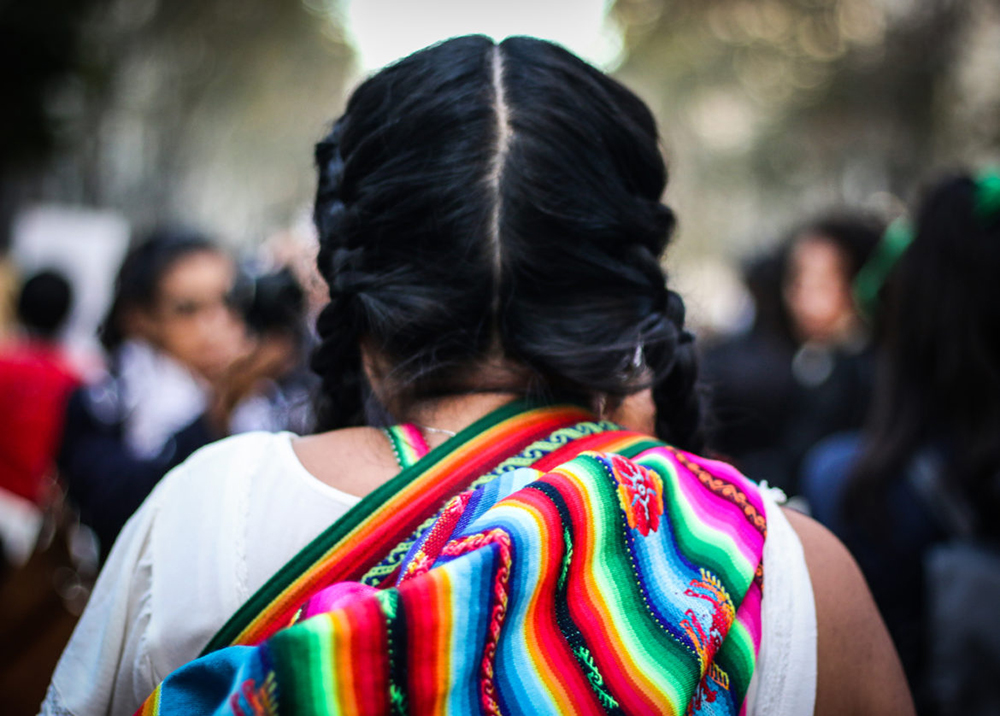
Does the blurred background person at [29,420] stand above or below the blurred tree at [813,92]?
below

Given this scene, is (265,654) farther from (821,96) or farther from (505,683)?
(821,96)

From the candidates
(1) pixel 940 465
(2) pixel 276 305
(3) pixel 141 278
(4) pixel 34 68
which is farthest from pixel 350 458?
(4) pixel 34 68

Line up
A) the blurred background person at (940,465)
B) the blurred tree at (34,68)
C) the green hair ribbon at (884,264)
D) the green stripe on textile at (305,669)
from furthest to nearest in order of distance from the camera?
1. the blurred tree at (34,68)
2. the green hair ribbon at (884,264)
3. the blurred background person at (940,465)
4. the green stripe on textile at (305,669)

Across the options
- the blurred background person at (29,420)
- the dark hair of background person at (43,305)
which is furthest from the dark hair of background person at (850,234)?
the dark hair of background person at (43,305)

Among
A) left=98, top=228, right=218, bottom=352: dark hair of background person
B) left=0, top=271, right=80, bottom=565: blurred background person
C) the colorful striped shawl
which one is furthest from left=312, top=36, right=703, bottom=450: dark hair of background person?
left=0, top=271, right=80, bottom=565: blurred background person

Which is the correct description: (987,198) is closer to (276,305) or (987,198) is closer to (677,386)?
(677,386)

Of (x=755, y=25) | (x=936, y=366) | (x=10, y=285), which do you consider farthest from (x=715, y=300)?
(x=936, y=366)

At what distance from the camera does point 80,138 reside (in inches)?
598

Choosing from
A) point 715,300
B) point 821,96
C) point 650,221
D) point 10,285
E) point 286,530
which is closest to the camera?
point 286,530

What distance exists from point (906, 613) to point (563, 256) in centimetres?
155

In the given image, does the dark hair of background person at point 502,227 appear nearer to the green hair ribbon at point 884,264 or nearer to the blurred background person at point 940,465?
the blurred background person at point 940,465

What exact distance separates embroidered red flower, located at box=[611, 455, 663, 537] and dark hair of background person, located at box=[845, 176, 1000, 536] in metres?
1.28

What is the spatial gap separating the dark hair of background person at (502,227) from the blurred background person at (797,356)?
7.35 ft

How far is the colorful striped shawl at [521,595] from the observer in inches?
28.6
